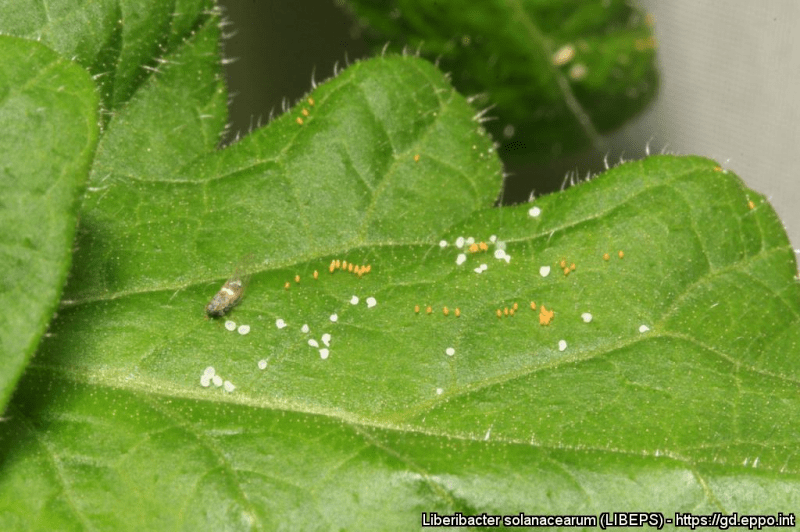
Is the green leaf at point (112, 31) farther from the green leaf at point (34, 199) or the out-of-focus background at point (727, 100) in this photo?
the out-of-focus background at point (727, 100)

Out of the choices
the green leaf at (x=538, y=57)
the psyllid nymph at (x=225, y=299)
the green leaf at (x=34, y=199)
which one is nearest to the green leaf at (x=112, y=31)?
the green leaf at (x=34, y=199)

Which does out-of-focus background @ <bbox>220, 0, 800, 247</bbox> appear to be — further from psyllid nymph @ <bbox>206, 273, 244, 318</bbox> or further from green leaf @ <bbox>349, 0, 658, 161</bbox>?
psyllid nymph @ <bbox>206, 273, 244, 318</bbox>

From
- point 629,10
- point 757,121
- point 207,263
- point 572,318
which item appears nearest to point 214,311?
point 207,263

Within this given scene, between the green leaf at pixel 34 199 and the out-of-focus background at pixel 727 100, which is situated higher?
the out-of-focus background at pixel 727 100

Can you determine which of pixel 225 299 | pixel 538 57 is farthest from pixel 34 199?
pixel 538 57

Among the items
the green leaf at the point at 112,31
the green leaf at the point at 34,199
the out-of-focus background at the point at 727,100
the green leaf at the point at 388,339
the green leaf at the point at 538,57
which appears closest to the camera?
the green leaf at the point at 34,199

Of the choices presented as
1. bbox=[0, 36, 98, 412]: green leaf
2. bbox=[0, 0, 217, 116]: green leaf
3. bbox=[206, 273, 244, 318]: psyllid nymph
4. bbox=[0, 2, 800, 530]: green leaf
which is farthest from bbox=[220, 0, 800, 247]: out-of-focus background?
bbox=[0, 36, 98, 412]: green leaf
